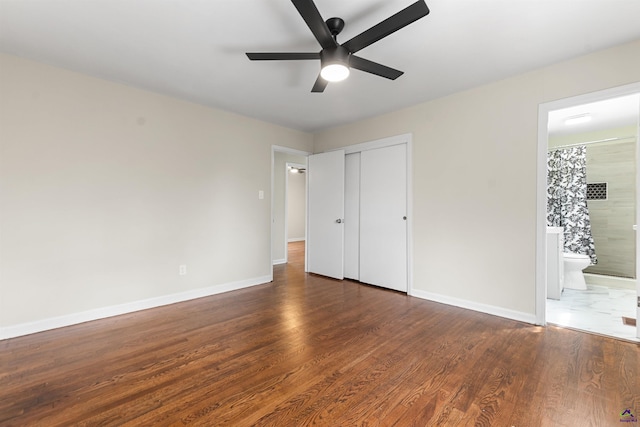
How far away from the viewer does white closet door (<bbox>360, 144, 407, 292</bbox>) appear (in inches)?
147

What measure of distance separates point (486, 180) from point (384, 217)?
1349 millimetres

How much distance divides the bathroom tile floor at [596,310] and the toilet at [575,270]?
0.09m

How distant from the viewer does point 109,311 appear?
2873mm

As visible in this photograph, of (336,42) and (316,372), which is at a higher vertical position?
(336,42)

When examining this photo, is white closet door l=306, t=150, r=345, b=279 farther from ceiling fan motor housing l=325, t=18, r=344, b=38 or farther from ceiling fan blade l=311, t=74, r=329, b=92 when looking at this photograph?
ceiling fan motor housing l=325, t=18, r=344, b=38

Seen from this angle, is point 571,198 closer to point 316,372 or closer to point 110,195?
point 316,372

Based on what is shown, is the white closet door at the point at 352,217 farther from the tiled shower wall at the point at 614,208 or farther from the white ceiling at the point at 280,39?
the tiled shower wall at the point at 614,208

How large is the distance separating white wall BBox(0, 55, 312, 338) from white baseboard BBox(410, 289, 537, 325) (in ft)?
7.86

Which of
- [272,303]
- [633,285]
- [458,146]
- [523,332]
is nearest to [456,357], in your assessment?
[523,332]

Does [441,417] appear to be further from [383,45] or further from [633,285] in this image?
[633,285]

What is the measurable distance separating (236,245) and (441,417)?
310 cm

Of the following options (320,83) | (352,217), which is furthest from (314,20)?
(352,217)

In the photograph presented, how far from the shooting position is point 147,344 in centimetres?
229

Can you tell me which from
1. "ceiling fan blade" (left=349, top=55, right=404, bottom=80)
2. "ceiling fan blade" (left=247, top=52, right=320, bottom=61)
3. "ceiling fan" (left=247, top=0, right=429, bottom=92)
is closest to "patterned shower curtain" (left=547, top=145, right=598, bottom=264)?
"ceiling fan blade" (left=349, top=55, right=404, bottom=80)
